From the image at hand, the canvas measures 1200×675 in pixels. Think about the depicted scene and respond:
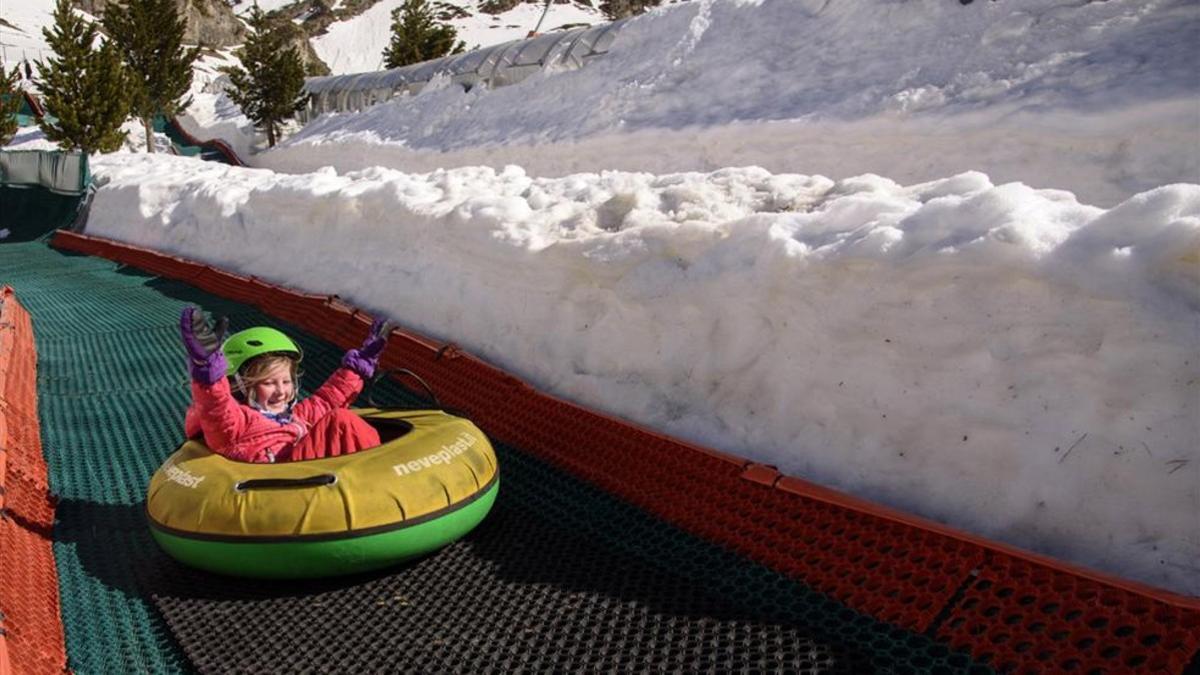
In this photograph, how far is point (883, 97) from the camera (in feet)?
35.4

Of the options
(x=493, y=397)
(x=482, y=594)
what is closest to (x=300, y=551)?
(x=482, y=594)

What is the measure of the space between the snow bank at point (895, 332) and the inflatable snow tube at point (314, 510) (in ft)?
4.44

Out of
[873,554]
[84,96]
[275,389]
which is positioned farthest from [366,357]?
[84,96]

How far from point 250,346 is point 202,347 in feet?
1.02

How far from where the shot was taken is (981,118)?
9414mm

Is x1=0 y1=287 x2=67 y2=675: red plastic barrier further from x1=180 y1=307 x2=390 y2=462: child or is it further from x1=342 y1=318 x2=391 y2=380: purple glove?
x1=342 y1=318 x2=391 y2=380: purple glove

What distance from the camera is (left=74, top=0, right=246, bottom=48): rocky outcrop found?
61.1 m

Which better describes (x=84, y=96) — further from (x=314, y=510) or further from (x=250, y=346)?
(x=314, y=510)

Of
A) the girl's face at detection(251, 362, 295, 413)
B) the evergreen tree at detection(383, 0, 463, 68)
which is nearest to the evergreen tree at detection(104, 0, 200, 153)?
the evergreen tree at detection(383, 0, 463, 68)

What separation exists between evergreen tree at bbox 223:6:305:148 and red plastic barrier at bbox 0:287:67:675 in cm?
2345

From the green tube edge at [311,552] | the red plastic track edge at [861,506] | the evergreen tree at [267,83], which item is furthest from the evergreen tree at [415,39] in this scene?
the green tube edge at [311,552]

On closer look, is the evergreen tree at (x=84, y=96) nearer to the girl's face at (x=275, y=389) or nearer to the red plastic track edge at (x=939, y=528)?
the girl's face at (x=275, y=389)

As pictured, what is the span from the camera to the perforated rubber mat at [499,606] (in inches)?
105

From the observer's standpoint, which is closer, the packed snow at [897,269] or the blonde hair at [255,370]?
the packed snow at [897,269]
